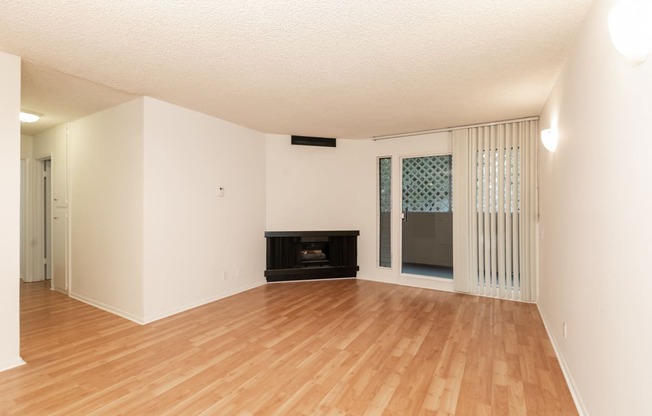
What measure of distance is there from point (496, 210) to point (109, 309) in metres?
5.38

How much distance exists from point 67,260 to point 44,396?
3.06 metres

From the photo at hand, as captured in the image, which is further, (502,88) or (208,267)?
(208,267)

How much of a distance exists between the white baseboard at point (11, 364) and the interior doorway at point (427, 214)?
4826 millimetres

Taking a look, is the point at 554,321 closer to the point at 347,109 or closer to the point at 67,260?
the point at 347,109

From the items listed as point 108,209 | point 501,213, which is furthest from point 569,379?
point 108,209

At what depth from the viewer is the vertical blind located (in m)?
4.29

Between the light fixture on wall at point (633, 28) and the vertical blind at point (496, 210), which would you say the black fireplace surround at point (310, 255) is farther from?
the light fixture on wall at point (633, 28)

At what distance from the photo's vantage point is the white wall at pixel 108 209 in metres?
3.59

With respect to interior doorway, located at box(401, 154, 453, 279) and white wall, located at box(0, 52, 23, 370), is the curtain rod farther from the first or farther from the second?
white wall, located at box(0, 52, 23, 370)

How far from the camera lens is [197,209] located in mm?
4180

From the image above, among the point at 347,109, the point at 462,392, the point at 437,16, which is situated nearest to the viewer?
the point at 437,16

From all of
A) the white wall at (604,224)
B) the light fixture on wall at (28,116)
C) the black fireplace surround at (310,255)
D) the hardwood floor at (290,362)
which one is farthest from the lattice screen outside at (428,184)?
the light fixture on wall at (28,116)

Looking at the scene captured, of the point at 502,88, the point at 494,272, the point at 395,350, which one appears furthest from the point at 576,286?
the point at 494,272

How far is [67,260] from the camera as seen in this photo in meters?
4.54
